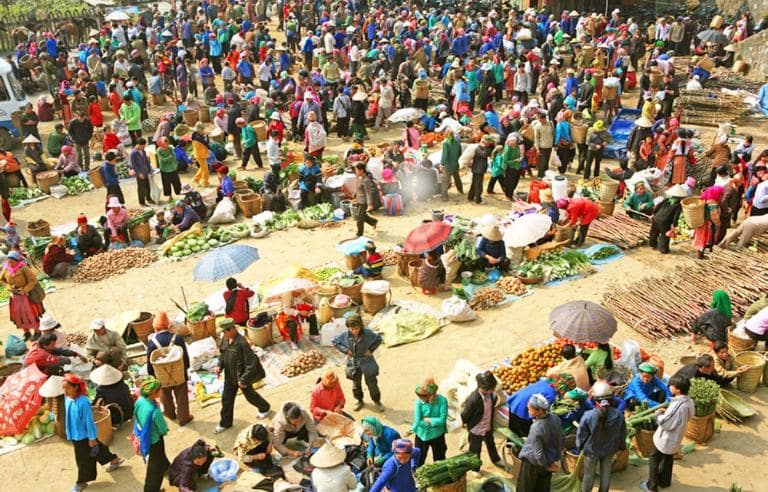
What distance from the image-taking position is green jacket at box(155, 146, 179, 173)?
16125mm

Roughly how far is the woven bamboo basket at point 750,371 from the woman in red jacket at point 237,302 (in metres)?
6.56

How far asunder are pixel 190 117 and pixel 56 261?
27.8 ft

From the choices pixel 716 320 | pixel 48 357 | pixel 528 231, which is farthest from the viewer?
pixel 528 231

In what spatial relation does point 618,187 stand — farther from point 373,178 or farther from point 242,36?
point 242,36

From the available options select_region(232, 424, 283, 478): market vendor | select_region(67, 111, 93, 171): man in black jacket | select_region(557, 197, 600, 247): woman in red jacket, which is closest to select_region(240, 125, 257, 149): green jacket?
select_region(67, 111, 93, 171): man in black jacket

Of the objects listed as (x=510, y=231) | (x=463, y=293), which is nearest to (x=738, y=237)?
(x=510, y=231)

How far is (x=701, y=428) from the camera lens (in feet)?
28.3

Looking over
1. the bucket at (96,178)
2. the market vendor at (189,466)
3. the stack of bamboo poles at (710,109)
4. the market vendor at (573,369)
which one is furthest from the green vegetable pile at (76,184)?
the stack of bamboo poles at (710,109)

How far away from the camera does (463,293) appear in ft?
39.5

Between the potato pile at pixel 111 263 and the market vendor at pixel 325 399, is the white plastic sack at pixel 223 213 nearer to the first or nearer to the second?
the potato pile at pixel 111 263

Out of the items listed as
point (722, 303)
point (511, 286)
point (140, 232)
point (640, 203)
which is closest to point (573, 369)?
point (722, 303)

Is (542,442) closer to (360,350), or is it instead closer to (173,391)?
(360,350)

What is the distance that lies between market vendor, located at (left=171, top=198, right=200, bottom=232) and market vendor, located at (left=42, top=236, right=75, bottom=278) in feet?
6.79

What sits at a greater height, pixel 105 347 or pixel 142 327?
pixel 105 347
